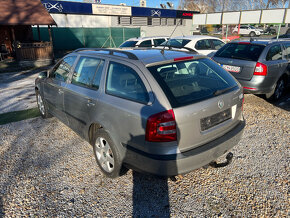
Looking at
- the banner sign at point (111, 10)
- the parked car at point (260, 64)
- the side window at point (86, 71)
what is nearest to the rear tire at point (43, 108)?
the side window at point (86, 71)

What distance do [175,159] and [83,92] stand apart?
1710 millimetres

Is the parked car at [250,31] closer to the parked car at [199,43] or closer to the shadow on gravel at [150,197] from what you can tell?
the parked car at [199,43]

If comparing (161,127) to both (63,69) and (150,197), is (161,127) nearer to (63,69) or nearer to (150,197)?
(150,197)

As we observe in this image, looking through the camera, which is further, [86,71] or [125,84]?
[86,71]

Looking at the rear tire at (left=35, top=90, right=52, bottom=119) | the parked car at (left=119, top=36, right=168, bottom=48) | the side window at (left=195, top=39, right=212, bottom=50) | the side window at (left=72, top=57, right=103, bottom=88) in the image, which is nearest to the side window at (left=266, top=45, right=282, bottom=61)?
the side window at (left=195, top=39, right=212, bottom=50)

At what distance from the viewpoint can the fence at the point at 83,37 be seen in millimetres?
21094

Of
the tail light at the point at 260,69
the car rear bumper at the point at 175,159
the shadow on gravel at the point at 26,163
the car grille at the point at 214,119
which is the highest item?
the tail light at the point at 260,69

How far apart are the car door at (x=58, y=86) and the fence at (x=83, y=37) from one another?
1836 cm

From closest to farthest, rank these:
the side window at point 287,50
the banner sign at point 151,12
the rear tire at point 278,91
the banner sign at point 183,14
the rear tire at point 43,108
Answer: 1. the rear tire at point 43,108
2. the rear tire at point 278,91
3. the side window at point 287,50
4. the banner sign at point 151,12
5. the banner sign at point 183,14

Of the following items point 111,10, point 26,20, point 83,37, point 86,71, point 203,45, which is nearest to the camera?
point 86,71

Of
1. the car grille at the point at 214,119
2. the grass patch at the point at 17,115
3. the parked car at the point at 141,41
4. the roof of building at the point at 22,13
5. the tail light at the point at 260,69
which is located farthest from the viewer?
the roof of building at the point at 22,13

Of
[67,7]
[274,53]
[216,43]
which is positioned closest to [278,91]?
[274,53]

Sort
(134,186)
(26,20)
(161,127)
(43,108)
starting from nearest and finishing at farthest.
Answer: (161,127), (134,186), (43,108), (26,20)

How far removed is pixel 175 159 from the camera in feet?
Answer: 7.63
